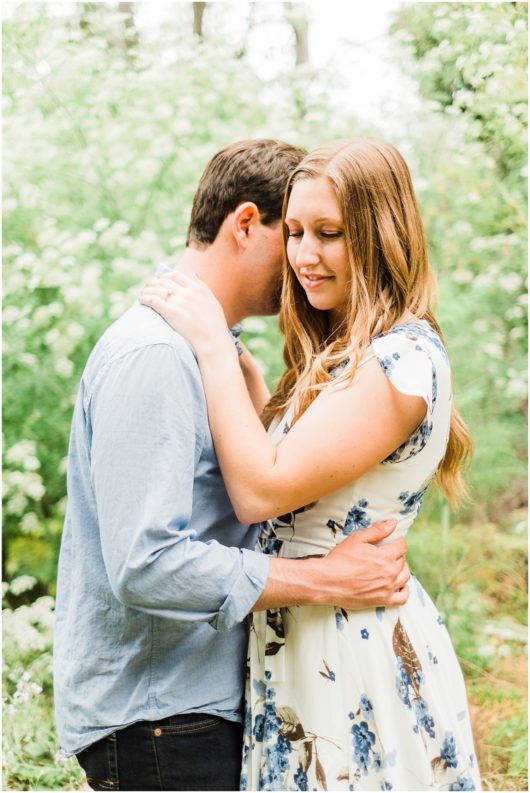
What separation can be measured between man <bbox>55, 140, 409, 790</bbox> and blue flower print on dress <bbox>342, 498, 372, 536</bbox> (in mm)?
27

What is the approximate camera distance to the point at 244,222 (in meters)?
1.83

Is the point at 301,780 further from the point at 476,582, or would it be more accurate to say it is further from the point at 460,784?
the point at 476,582

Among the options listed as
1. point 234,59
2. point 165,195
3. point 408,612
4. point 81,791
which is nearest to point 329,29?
point 234,59

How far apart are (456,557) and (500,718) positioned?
3.00ft

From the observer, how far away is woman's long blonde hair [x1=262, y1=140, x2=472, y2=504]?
167cm

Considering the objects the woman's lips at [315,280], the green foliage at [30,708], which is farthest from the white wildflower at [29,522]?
the woman's lips at [315,280]

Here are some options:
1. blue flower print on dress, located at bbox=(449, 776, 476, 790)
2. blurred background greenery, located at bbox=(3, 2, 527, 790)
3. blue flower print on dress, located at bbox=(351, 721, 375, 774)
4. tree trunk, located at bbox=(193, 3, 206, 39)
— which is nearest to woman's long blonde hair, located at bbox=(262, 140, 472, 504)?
blue flower print on dress, located at bbox=(351, 721, 375, 774)

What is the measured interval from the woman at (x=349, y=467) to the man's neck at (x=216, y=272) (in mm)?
110

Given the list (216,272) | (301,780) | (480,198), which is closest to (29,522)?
(216,272)

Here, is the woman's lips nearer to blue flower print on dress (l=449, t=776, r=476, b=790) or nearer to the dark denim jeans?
the dark denim jeans

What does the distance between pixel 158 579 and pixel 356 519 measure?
462mm

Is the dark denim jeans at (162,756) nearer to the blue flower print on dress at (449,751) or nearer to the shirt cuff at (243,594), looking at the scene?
the shirt cuff at (243,594)

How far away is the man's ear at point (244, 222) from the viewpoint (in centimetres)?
182

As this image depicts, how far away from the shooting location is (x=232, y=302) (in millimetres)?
1868
